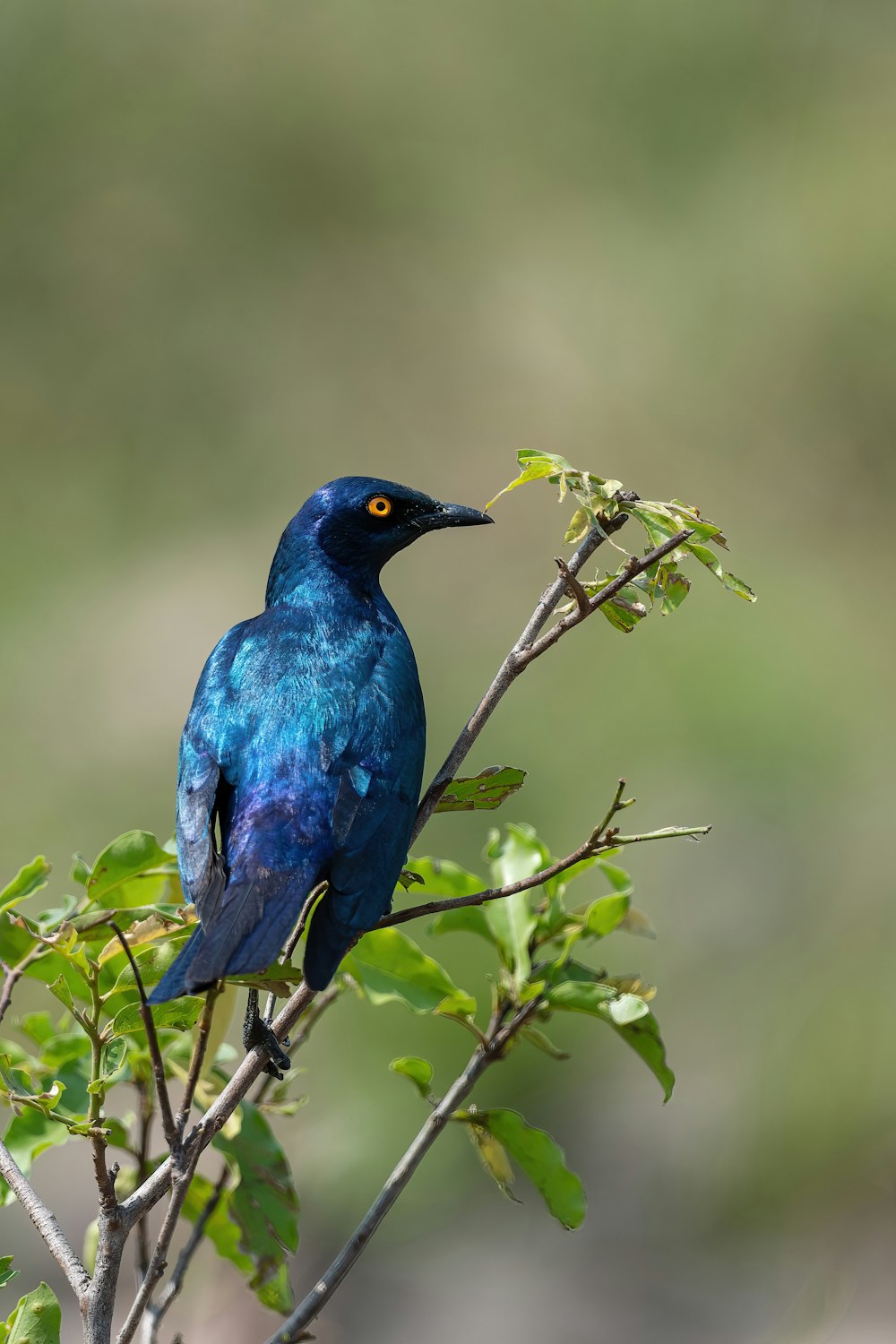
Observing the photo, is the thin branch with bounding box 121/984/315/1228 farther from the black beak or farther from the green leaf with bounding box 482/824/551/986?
the black beak

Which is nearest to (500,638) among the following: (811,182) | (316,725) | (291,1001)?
(811,182)

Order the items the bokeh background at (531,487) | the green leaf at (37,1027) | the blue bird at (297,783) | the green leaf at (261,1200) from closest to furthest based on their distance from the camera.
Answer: the blue bird at (297,783)
the green leaf at (261,1200)
the green leaf at (37,1027)
the bokeh background at (531,487)

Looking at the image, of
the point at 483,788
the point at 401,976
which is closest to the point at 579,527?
the point at 483,788

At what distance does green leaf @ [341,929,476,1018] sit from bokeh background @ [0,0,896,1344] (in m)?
2.50

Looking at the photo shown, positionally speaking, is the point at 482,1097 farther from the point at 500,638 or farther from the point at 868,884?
the point at 500,638

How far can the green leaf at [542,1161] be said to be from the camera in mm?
1928

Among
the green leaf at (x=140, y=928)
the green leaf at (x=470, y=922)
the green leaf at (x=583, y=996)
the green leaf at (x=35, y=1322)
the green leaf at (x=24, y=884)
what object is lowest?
→ the green leaf at (x=35, y=1322)

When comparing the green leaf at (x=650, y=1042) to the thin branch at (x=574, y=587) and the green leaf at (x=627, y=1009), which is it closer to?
the green leaf at (x=627, y=1009)

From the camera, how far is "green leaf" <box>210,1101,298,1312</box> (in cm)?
196

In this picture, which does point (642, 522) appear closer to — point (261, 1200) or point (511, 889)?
point (511, 889)

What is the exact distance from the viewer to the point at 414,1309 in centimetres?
437

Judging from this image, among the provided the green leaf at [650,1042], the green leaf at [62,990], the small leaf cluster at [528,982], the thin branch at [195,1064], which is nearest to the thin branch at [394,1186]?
the small leaf cluster at [528,982]

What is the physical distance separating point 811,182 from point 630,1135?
705cm

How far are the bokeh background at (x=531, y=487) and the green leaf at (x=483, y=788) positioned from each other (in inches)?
108
